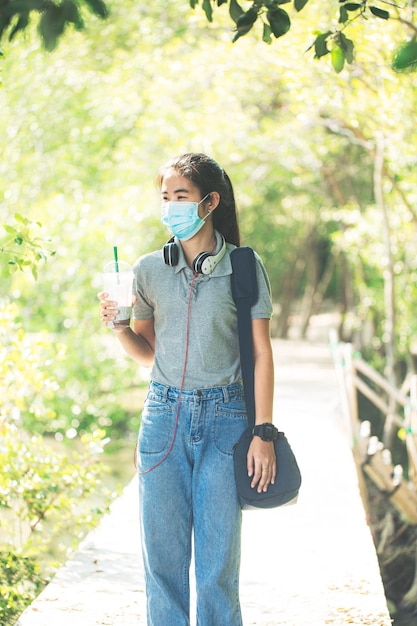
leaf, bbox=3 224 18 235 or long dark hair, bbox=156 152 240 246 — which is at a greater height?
long dark hair, bbox=156 152 240 246

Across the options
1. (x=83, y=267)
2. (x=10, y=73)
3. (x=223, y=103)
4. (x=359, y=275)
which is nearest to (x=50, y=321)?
(x=83, y=267)

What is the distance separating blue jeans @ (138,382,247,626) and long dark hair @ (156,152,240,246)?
61 cm

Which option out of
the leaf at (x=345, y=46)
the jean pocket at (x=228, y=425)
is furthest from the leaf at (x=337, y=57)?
the jean pocket at (x=228, y=425)

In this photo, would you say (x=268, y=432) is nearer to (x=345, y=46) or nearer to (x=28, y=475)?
(x=345, y=46)

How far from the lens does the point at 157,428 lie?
9.30ft

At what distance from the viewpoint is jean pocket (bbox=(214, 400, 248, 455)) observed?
9.24 ft

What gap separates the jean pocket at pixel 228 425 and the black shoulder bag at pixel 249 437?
1.3 inches

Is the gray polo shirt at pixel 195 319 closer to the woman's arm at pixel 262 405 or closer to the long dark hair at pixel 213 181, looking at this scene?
the woman's arm at pixel 262 405

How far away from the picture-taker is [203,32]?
1204cm

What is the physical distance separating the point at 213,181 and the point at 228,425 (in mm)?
847

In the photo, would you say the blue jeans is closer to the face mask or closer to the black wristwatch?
the black wristwatch

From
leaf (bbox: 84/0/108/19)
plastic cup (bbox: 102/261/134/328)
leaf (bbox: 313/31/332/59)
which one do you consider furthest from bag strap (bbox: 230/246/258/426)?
leaf (bbox: 84/0/108/19)

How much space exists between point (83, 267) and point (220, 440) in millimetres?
8527

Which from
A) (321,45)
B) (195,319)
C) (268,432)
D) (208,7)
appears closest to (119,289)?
(195,319)
